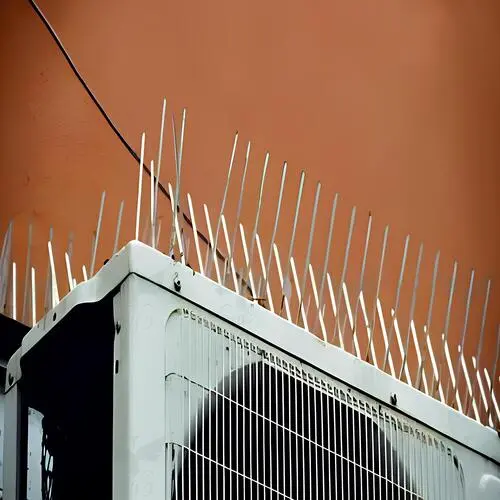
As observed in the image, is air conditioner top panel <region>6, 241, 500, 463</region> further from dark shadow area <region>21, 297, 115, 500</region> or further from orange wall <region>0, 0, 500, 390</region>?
orange wall <region>0, 0, 500, 390</region>

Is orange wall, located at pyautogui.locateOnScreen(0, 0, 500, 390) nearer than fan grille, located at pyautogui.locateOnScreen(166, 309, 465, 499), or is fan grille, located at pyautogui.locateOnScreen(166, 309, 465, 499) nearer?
fan grille, located at pyautogui.locateOnScreen(166, 309, 465, 499)

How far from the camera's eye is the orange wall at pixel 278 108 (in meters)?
4.24

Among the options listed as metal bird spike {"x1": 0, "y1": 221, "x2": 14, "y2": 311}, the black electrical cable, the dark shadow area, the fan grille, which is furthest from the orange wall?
the fan grille

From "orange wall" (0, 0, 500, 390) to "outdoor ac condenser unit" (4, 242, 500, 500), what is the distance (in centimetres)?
173

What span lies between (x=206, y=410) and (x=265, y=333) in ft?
0.56

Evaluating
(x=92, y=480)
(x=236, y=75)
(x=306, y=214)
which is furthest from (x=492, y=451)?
(x=236, y=75)

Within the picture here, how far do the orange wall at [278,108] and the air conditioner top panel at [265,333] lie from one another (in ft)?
5.63

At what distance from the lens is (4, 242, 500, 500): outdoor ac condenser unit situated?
83.7 inches

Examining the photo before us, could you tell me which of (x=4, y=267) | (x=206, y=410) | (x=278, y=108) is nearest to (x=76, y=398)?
(x=206, y=410)

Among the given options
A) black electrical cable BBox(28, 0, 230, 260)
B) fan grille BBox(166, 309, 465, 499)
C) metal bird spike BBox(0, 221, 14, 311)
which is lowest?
fan grille BBox(166, 309, 465, 499)

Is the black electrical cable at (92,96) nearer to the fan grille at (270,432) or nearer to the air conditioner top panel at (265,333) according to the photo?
the air conditioner top panel at (265,333)

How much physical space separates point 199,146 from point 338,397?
2003 millimetres

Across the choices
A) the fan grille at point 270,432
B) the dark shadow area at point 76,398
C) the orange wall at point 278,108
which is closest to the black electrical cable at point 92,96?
the orange wall at point 278,108

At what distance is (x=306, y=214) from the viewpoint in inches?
165
